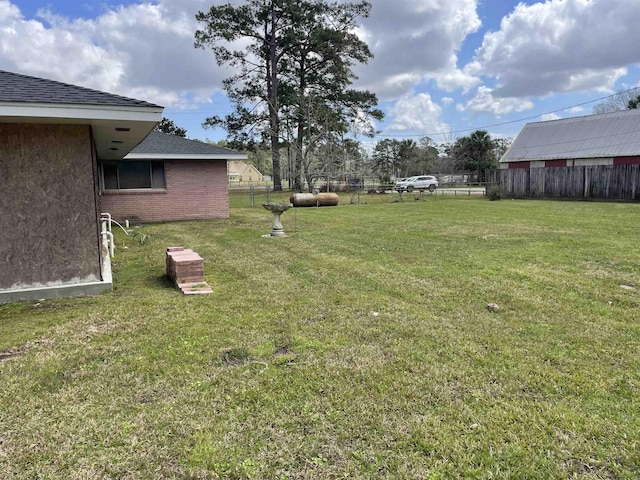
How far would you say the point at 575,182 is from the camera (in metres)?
22.4

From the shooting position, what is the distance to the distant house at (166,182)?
1405 centimetres

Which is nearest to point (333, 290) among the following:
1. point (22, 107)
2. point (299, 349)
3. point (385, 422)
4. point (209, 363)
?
point (299, 349)

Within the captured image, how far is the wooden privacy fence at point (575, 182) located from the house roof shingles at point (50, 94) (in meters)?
22.5

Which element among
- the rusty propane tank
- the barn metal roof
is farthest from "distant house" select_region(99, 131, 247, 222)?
the barn metal roof

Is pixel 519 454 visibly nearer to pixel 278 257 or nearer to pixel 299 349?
pixel 299 349

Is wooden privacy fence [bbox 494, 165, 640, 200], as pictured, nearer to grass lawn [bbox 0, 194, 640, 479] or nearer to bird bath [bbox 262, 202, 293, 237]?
grass lawn [bbox 0, 194, 640, 479]

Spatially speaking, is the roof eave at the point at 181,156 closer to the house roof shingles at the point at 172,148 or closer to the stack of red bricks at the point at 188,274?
the house roof shingles at the point at 172,148

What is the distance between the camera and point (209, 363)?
3.49 m

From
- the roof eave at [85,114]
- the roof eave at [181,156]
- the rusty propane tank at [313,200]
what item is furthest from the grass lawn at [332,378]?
the rusty propane tank at [313,200]

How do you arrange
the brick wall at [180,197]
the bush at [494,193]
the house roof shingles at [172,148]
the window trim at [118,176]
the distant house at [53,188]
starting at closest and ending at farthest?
1. the distant house at [53,188]
2. the window trim at [118,176]
3. the house roof shingles at [172,148]
4. the brick wall at [180,197]
5. the bush at [494,193]

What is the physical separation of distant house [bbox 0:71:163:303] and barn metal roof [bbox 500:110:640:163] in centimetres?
2838

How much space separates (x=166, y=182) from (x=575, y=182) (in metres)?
20.1

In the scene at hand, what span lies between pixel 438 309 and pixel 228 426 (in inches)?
115

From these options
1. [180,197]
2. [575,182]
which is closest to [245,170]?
[575,182]
